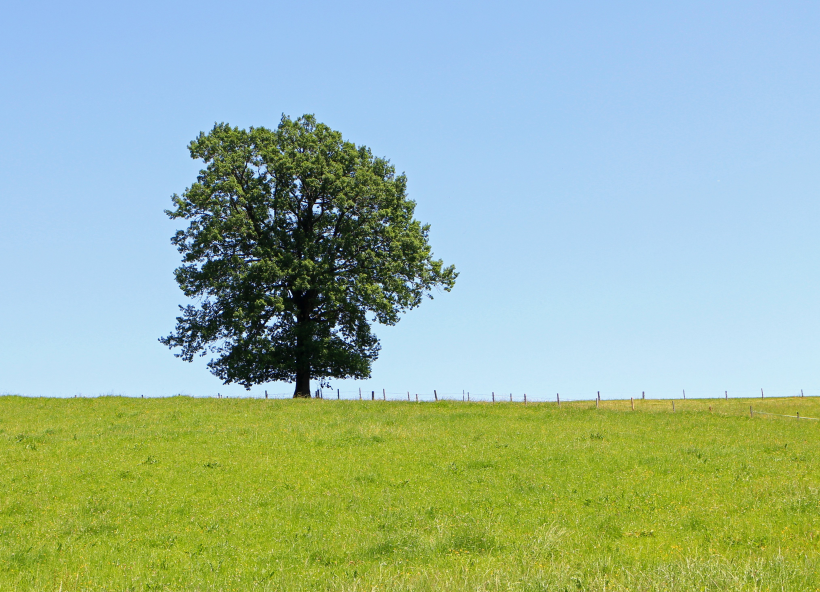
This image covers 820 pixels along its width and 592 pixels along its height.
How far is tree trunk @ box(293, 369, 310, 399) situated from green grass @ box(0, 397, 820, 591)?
11.8 metres

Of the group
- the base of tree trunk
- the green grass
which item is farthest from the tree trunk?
the green grass

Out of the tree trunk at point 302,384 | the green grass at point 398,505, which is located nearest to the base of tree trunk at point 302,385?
the tree trunk at point 302,384

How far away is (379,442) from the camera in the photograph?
3259 centimetres

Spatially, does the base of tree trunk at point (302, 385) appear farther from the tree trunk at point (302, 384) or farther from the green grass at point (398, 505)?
the green grass at point (398, 505)

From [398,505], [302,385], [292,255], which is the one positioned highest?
[292,255]

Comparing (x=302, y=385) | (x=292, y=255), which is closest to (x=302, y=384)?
(x=302, y=385)

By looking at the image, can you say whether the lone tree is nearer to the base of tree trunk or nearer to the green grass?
the base of tree trunk

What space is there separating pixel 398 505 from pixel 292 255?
95.7 ft

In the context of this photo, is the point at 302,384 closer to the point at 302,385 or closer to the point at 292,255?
the point at 302,385

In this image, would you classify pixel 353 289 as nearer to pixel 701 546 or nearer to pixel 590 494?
pixel 590 494

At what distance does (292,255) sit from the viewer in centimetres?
4869

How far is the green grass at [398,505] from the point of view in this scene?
51.9ft

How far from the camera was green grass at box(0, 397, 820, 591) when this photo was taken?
623 inches

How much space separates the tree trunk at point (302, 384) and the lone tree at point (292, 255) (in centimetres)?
8
